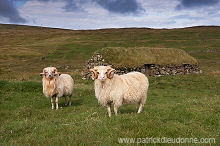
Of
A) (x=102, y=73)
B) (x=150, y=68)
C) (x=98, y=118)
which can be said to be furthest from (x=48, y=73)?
(x=150, y=68)

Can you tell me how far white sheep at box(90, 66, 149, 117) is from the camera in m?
8.11

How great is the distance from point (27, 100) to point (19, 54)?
150 ft

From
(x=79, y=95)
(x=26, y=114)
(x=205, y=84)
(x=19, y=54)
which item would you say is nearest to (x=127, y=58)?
(x=205, y=84)

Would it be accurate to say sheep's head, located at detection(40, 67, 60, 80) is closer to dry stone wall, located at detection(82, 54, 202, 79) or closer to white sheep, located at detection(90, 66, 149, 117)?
white sheep, located at detection(90, 66, 149, 117)

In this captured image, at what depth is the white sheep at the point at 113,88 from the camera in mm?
8109

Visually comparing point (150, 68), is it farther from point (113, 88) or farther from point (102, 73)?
point (102, 73)

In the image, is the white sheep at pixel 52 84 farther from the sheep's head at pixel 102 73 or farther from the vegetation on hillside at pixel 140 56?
the vegetation on hillside at pixel 140 56

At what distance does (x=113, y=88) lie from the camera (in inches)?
325

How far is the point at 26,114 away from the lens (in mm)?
9805

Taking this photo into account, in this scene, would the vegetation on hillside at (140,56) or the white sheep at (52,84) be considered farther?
the vegetation on hillside at (140,56)

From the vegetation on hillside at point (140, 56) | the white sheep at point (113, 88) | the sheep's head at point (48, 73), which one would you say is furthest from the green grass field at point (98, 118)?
the vegetation on hillside at point (140, 56)

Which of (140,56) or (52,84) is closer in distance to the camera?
(52,84)

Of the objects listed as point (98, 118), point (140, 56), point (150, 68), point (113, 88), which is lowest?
point (150, 68)

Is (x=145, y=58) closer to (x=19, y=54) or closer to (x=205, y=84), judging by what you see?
(x=205, y=84)
